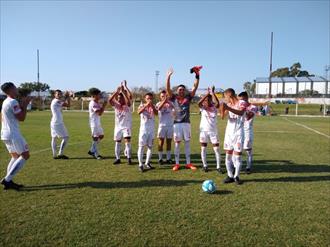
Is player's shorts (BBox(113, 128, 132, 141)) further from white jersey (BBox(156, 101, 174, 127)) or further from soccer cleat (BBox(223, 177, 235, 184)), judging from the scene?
soccer cleat (BBox(223, 177, 235, 184))

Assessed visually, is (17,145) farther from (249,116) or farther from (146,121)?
(249,116)

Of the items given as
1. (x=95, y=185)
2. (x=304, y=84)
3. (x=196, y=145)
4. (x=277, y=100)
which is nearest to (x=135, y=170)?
(x=95, y=185)

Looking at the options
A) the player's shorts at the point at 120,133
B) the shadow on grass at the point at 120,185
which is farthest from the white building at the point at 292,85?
the shadow on grass at the point at 120,185

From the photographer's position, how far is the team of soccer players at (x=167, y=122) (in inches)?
250

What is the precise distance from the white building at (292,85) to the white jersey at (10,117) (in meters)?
108

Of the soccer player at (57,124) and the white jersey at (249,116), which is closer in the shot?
the white jersey at (249,116)

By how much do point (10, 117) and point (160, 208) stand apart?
3.96 metres

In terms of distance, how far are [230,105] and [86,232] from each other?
4719 mm

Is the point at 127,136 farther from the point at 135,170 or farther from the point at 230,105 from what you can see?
the point at 230,105

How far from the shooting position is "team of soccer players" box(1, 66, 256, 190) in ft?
20.9

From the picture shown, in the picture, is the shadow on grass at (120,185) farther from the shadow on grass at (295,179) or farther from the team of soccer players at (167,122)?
the shadow on grass at (295,179)

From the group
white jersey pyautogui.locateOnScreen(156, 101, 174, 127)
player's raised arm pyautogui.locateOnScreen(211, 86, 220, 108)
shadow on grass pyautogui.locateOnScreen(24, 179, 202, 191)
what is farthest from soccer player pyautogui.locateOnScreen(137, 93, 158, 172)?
player's raised arm pyautogui.locateOnScreen(211, 86, 220, 108)

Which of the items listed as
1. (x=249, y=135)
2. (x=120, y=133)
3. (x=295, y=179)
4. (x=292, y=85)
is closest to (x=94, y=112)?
(x=120, y=133)

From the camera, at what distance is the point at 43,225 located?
4.63 meters
